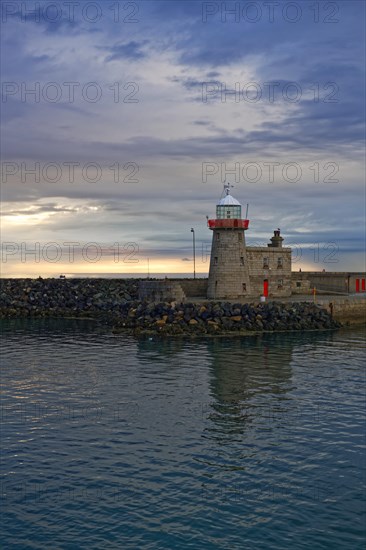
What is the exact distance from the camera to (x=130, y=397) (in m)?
23.8

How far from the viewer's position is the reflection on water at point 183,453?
41.4 feet

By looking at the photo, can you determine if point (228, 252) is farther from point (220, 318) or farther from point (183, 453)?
point (183, 453)

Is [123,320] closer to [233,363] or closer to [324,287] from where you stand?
[233,363]

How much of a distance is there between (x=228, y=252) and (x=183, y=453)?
32525 mm

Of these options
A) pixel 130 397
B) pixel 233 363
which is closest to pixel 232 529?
pixel 130 397

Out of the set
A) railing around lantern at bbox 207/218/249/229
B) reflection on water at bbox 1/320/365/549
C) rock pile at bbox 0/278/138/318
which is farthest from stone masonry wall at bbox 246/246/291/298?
reflection on water at bbox 1/320/365/549

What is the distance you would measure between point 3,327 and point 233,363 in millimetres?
24583

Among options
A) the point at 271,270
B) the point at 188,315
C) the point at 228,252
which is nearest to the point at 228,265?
the point at 228,252

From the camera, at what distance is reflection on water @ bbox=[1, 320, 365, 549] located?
496 inches

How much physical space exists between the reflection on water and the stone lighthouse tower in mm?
17090

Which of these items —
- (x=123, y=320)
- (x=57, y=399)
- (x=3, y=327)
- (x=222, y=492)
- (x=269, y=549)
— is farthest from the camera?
(x=3, y=327)

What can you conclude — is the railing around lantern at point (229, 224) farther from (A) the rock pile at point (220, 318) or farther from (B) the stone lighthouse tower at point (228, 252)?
(A) the rock pile at point (220, 318)

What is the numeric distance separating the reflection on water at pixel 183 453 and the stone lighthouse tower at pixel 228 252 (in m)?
17.1

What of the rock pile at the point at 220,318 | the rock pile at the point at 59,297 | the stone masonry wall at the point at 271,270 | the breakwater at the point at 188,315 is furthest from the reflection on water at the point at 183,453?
the rock pile at the point at 59,297
